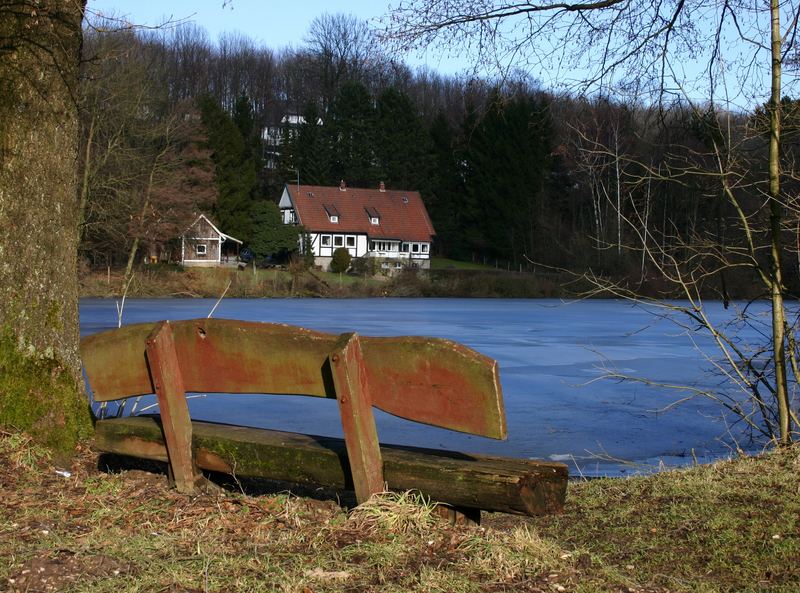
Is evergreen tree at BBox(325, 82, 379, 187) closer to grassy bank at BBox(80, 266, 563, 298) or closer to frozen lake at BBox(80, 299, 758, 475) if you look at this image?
grassy bank at BBox(80, 266, 563, 298)

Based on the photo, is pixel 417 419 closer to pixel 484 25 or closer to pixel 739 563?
pixel 739 563

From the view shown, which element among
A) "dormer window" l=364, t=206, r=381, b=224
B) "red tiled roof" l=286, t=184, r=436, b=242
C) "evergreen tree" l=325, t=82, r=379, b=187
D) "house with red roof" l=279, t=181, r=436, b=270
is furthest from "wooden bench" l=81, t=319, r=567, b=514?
"dormer window" l=364, t=206, r=381, b=224

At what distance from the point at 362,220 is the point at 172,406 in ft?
221

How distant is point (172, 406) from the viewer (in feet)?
15.4

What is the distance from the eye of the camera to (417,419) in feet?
13.5

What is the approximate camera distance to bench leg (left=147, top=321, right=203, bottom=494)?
465 centimetres

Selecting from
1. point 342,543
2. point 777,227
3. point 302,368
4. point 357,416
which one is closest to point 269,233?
point 777,227

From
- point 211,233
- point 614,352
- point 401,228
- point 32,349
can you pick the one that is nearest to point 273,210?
point 211,233

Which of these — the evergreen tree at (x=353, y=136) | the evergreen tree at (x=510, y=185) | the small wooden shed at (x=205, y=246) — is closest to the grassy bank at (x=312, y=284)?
the small wooden shed at (x=205, y=246)

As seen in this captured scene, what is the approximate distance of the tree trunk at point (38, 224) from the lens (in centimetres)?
535

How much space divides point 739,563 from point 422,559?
1571 millimetres

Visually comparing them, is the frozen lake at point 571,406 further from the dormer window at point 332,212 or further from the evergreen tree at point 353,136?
the evergreen tree at point 353,136

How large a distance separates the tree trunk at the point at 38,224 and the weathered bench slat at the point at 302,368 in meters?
0.52

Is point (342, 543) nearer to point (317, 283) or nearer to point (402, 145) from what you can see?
point (317, 283)
